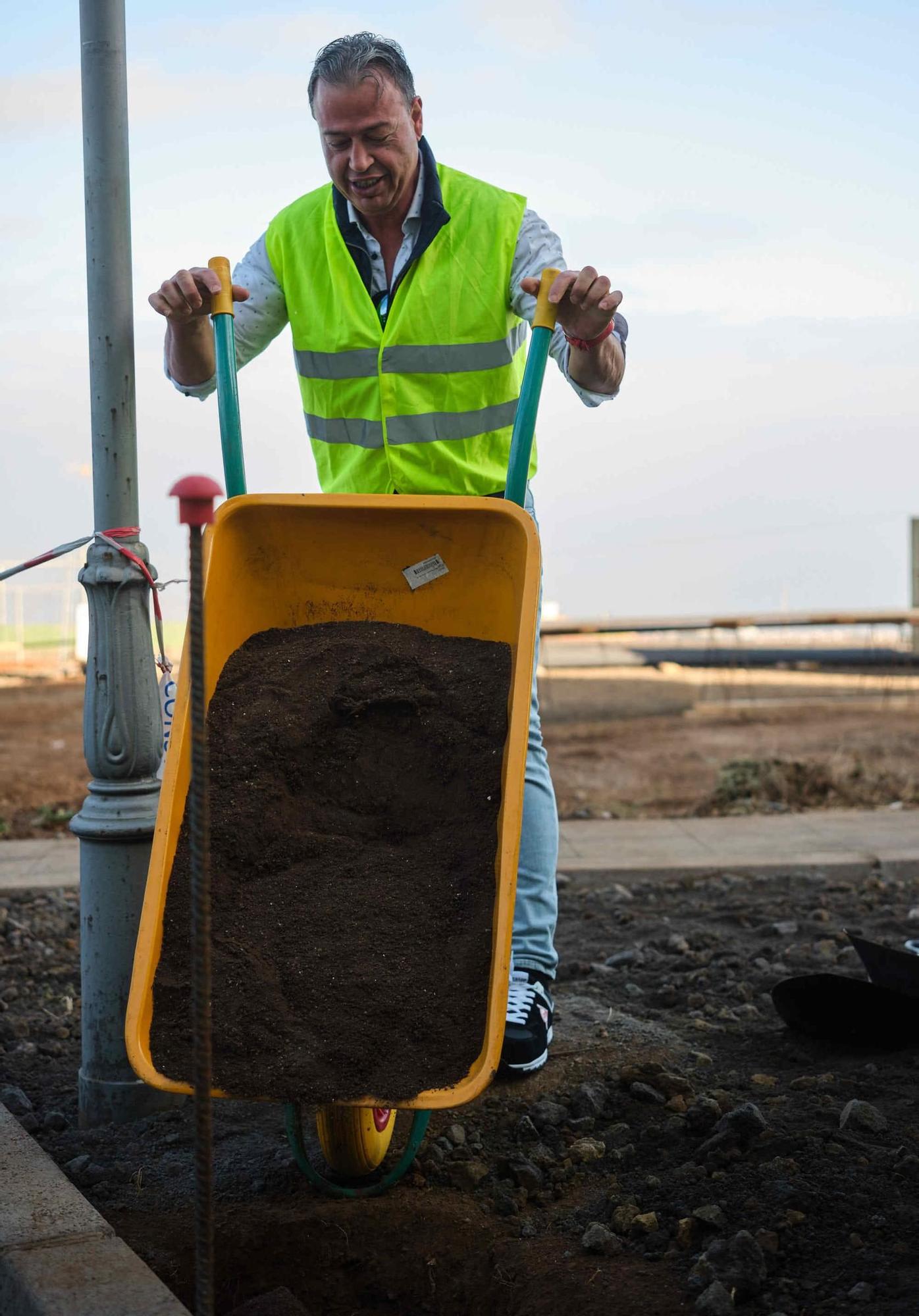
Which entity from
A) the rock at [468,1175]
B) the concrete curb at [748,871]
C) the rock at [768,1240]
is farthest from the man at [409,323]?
the concrete curb at [748,871]

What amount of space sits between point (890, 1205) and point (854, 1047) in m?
0.78

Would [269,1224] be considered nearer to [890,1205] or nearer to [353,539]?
[890,1205]

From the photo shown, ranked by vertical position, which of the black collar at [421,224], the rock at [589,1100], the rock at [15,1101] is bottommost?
the rock at [15,1101]

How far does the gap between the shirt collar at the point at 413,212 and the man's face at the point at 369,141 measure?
0.08 feet

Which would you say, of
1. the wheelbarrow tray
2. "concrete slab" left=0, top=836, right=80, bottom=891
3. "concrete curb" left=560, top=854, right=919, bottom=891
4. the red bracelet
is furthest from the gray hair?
"concrete curb" left=560, top=854, right=919, bottom=891

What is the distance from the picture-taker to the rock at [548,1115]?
2342mm

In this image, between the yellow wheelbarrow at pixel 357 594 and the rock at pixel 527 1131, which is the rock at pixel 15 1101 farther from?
the rock at pixel 527 1131

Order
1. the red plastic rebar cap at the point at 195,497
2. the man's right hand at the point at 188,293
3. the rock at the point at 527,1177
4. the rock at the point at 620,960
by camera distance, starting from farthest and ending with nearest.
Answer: the rock at the point at 620,960, the man's right hand at the point at 188,293, the rock at the point at 527,1177, the red plastic rebar cap at the point at 195,497

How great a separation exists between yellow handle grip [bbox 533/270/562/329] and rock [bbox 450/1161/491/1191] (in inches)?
58.2

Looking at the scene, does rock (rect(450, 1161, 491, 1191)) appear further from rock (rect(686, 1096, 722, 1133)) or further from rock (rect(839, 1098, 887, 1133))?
rock (rect(839, 1098, 887, 1133))

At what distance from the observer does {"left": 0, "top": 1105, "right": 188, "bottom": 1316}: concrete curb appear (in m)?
1.67

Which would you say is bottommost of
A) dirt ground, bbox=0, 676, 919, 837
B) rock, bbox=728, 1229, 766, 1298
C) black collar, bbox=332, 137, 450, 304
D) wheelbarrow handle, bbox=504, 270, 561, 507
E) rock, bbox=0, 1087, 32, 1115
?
dirt ground, bbox=0, 676, 919, 837

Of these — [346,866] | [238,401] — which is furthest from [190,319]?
[346,866]

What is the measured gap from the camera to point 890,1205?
6.38 feet
